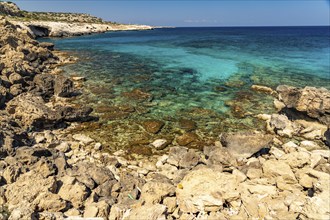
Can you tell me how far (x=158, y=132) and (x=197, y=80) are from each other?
16771mm

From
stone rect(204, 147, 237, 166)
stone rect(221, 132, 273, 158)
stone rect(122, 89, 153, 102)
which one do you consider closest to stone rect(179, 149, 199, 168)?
stone rect(204, 147, 237, 166)

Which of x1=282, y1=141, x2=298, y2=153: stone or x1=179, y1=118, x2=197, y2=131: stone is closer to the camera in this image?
x1=282, y1=141, x2=298, y2=153: stone

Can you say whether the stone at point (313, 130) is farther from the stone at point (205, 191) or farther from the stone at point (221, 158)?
the stone at point (205, 191)

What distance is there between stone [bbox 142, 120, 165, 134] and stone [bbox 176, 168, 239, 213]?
7.41 metres

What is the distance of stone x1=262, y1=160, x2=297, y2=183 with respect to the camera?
11.2 metres

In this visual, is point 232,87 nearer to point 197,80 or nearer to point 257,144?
point 197,80

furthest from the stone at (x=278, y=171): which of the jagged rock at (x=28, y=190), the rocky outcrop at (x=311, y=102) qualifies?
the jagged rock at (x=28, y=190)

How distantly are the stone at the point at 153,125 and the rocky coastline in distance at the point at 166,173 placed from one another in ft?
Answer: 0.55

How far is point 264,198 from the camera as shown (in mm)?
10133

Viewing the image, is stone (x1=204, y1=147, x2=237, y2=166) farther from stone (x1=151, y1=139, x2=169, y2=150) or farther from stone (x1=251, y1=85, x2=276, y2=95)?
stone (x1=251, y1=85, x2=276, y2=95)

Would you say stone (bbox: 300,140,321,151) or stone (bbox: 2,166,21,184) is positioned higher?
stone (bbox: 2,166,21,184)

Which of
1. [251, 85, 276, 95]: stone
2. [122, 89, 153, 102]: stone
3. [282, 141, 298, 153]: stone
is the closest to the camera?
[282, 141, 298, 153]: stone

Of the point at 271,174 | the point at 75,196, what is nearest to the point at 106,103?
the point at 75,196

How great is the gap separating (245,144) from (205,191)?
212 inches
